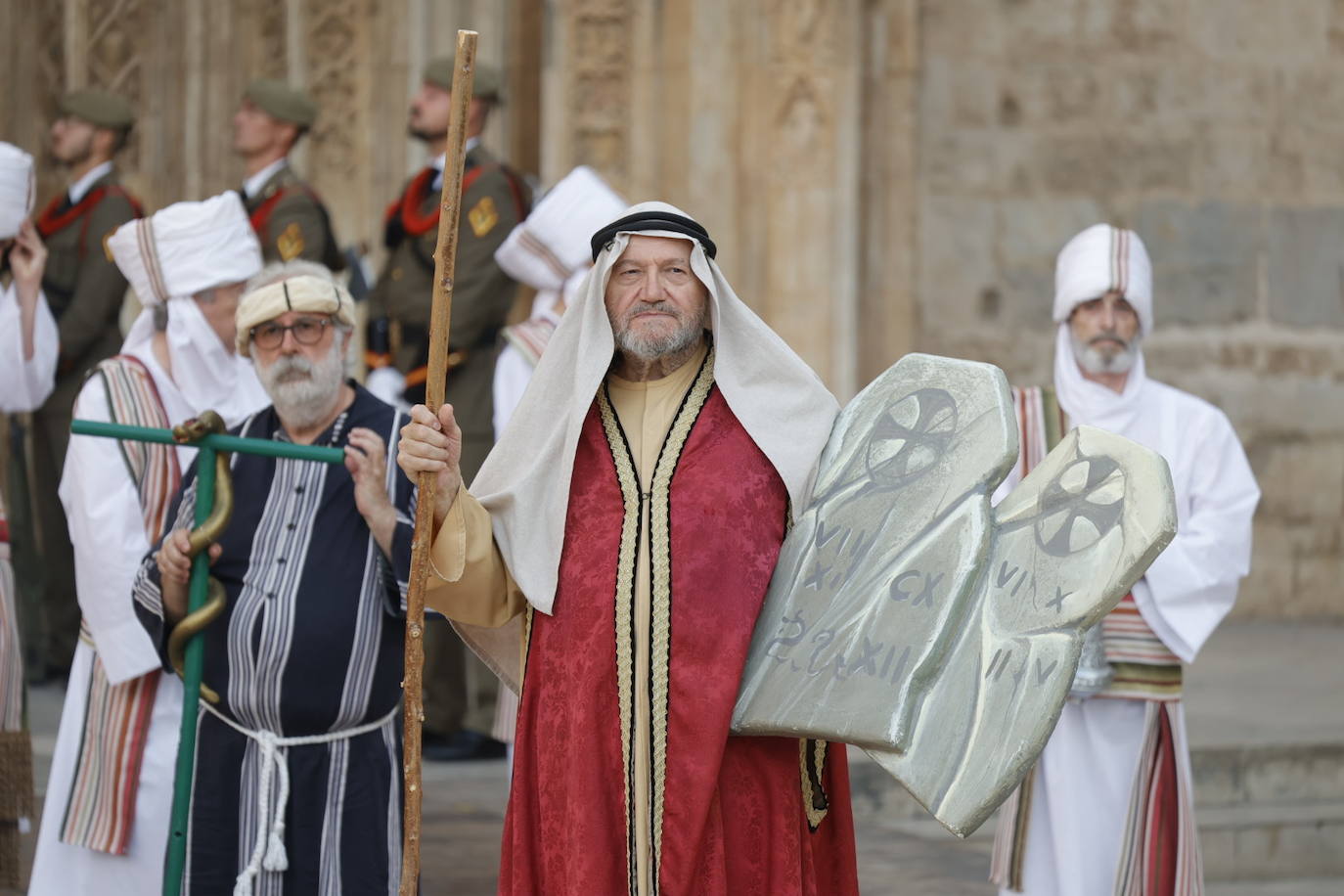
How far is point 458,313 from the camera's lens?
841cm

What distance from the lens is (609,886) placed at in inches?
169

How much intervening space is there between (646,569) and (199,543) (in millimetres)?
1040

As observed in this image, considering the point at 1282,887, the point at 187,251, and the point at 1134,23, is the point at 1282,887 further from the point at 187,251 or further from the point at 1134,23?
the point at 1134,23

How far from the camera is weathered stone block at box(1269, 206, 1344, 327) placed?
445 inches

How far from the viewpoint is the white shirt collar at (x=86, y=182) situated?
373 inches

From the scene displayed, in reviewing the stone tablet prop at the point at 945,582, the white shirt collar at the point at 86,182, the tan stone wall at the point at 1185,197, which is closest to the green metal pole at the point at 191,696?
the stone tablet prop at the point at 945,582

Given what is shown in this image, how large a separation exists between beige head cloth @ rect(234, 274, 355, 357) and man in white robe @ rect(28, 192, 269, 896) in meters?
0.52

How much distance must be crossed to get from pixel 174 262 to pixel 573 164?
416 centimetres

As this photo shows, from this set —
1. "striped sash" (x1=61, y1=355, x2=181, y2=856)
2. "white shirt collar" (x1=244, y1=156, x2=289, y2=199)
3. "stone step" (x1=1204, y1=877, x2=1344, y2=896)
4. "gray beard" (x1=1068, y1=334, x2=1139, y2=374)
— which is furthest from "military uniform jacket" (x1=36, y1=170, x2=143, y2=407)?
"stone step" (x1=1204, y1=877, x2=1344, y2=896)

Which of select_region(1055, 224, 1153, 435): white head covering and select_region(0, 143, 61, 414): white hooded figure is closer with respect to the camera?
select_region(1055, 224, 1153, 435): white head covering

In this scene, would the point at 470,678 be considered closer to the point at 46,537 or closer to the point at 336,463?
the point at 46,537

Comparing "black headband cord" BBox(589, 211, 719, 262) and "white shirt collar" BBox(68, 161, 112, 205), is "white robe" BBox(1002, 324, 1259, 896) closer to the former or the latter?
"black headband cord" BBox(589, 211, 719, 262)

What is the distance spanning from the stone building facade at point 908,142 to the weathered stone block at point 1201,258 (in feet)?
0.05

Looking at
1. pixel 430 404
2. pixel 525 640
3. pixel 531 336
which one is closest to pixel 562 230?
pixel 531 336
